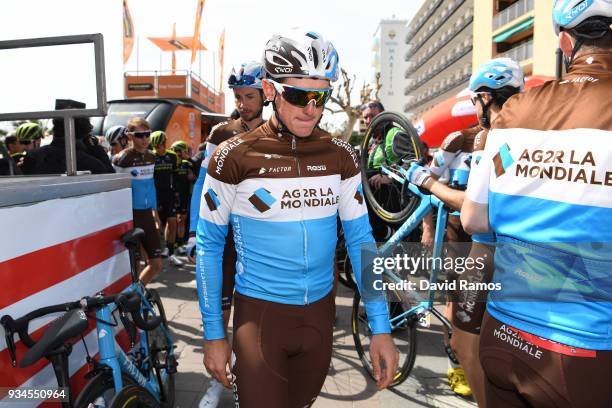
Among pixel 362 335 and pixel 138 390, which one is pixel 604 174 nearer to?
pixel 138 390

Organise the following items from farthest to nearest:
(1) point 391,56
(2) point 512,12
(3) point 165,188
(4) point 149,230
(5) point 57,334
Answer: (1) point 391,56, (2) point 512,12, (3) point 165,188, (4) point 149,230, (5) point 57,334

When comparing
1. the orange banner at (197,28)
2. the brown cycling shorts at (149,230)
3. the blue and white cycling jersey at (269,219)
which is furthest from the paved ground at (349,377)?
the orange banner at (197,28)

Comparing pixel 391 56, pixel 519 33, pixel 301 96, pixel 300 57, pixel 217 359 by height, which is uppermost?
pixel 391 56

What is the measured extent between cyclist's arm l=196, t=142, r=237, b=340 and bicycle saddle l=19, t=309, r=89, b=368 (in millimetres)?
536

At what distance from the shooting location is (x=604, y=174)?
1371 mm

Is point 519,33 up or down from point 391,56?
down

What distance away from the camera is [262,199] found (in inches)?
81.1

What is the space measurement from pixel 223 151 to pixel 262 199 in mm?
282

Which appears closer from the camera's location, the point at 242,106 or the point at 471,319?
the point at 471,319

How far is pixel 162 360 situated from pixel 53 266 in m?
1.78

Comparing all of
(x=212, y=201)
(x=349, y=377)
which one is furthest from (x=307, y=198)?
(x=349, y=377)

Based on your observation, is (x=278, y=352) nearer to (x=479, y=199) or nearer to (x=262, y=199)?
(x=262, y=199)

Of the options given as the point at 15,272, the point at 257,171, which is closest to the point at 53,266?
the point at 15,272

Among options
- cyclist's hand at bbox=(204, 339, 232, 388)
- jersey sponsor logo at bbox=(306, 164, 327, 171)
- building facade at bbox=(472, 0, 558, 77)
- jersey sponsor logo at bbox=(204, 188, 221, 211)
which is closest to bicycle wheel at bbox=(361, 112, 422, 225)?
jersey sponsor logo at bbox=(306, 164, 327, 171)
